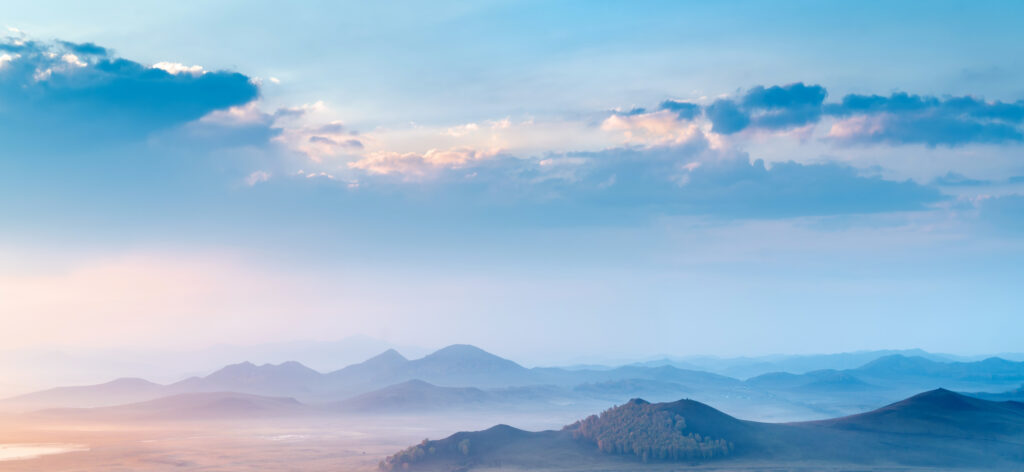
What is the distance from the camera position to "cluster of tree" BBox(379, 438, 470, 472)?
403 ft

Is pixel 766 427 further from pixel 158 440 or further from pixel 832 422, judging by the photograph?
pixel 158 440

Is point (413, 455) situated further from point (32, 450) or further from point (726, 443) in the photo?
point (32, 450)

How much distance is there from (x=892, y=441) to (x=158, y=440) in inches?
5293

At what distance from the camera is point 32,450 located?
164625mm

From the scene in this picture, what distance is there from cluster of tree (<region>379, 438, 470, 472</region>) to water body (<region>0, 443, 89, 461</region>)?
221ft

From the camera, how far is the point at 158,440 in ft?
600

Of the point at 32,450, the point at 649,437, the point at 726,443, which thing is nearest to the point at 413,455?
the point at 649,437

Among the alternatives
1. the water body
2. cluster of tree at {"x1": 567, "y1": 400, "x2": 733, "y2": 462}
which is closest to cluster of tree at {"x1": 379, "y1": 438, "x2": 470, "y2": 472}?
cluster of tree at {"x1": 567, "y1": 400, "x2": 733, "y2": 462}

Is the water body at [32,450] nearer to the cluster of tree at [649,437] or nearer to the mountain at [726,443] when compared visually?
the mountain at [726,443]

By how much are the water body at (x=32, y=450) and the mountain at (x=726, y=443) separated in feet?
226

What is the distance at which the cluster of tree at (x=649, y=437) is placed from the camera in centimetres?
12288

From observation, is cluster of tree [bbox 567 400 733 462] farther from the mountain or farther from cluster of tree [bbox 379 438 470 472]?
cluster of tree [bbox 379 438 470 472]

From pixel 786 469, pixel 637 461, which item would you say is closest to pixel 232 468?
pixel 637 461

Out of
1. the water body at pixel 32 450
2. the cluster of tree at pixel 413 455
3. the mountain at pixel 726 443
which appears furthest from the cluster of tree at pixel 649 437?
the water body at pixel 32 450
